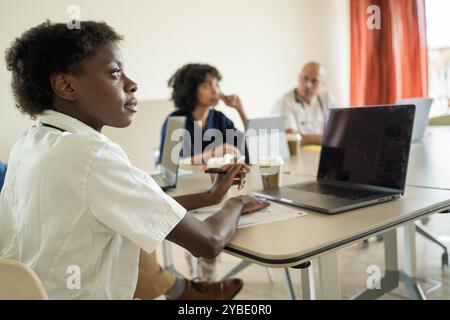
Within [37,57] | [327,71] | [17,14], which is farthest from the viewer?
[327,71]

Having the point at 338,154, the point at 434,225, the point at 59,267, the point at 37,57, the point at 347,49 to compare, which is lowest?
the point at 434,225

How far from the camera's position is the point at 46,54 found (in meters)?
0.94

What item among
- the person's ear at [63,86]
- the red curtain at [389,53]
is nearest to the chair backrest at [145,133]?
the person's ear at [63,86]

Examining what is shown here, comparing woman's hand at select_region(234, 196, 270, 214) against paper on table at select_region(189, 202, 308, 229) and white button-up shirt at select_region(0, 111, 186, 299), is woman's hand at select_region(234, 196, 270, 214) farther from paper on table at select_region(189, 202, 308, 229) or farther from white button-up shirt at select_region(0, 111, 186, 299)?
white button-up shirt at select_region(0, 111, 186, 299)

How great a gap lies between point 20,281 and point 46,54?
0.51 m

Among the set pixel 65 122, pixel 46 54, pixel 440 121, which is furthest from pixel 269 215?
pixel 440 121

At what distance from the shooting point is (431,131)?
2.87 meters

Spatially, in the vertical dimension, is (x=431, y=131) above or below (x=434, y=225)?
above

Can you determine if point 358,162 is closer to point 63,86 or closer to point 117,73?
point 117,73

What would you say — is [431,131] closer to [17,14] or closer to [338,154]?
[338,154]

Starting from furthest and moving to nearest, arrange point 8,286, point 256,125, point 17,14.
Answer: point 17,14 < point 256,125 < point 8,286

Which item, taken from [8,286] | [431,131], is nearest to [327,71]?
[431,131]

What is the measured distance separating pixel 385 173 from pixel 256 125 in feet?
2.82

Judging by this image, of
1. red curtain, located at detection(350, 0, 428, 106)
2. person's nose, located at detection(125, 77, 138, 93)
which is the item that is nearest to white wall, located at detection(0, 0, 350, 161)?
red curtain, located at detection(350, 0, 428, 106)
